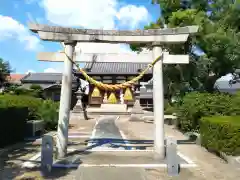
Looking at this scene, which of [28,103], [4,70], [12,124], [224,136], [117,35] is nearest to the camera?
[224,136]

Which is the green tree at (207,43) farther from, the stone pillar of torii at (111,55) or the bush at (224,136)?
the bush at (224,136)

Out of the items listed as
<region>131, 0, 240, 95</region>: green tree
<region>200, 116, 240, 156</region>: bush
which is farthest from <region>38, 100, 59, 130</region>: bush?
<region>200, 116, 240, 156</region>: bush

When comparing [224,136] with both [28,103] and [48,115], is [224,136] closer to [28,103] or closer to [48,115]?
[48,115]

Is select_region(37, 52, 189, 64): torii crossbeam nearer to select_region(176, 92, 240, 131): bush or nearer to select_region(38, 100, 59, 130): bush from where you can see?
select_region(176, 92, 240, 131): bush

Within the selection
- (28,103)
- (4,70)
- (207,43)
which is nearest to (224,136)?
(207,43)

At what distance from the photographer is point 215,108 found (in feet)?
38.7

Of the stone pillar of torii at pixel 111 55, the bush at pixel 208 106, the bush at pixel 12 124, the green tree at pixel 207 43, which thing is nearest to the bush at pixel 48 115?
the bush at pixel 12 124

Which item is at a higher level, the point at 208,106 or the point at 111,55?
the point at 111,55

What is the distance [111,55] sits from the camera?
8.21m

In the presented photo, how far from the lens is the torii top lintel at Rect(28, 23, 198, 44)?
7941 millimetres

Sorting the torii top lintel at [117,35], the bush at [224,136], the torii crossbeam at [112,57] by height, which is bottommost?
the bush at [224,136]

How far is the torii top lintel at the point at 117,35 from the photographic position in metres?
7.94

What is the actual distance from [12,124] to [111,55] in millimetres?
4423

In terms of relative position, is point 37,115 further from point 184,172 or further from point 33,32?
point 184,172
